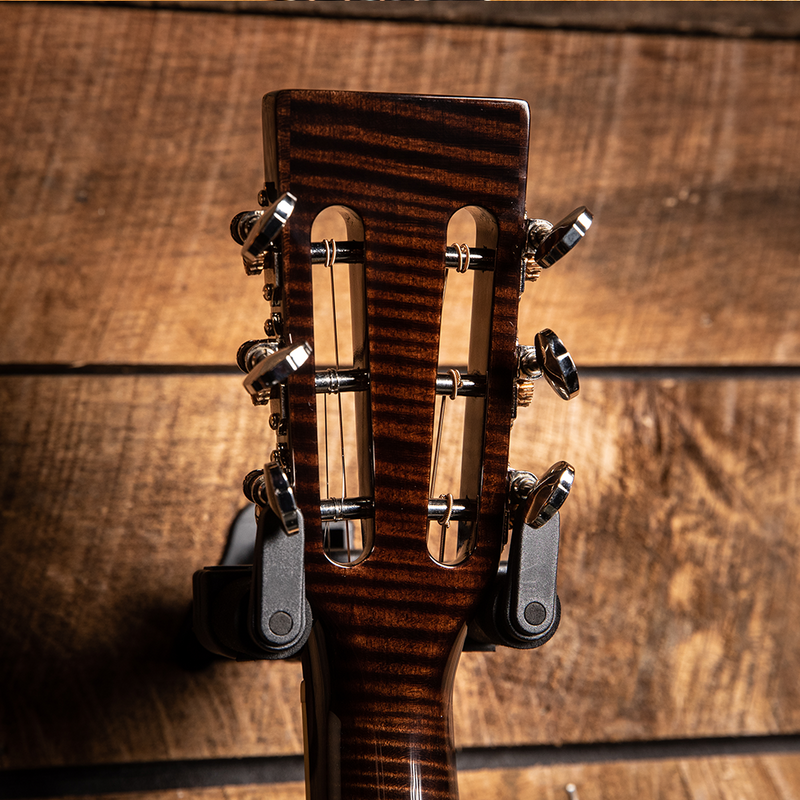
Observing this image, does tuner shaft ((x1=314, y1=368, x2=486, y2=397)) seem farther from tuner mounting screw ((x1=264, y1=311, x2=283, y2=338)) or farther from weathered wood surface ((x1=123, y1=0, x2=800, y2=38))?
weathered wood surface ((x1=123, y1=0, x2=800, y2=38))

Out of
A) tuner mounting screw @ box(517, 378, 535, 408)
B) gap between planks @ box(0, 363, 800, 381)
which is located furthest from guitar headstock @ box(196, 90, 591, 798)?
gap between planks @ box(0, 363, 800, 381)

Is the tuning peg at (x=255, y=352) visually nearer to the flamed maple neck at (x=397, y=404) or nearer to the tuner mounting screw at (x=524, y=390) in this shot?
the flamed maple neck at (x=397, y=404)

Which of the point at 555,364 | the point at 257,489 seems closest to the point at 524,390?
the point at 555,364

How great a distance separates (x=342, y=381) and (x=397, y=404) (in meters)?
0.03

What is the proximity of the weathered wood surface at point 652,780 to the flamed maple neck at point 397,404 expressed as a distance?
18cm

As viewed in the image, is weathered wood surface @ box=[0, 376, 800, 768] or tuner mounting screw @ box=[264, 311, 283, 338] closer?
tuner mounting screw @ box=[264, 311, 283, 338]

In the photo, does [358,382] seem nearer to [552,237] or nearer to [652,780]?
[552,237]

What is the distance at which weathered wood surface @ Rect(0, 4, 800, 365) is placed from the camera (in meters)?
0.46

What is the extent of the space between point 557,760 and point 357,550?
0.23 metres

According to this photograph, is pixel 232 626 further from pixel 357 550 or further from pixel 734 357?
pixel 734 357

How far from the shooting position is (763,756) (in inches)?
21.4

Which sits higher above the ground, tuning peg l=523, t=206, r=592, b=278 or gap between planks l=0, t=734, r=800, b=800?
tuning peg l=523, t=206, r=592, b=278

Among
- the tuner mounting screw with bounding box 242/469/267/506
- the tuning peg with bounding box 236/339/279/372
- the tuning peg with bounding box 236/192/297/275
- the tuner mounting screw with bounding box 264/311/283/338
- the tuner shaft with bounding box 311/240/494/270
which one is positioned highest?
the tuner shaft with bounding box 311/240/494/270

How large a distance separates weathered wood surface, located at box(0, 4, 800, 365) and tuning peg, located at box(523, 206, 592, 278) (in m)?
0.17
